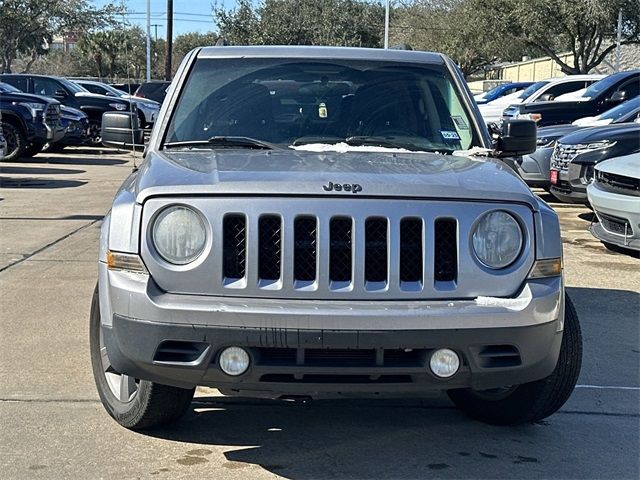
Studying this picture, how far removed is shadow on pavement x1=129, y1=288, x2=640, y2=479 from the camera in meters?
4.19

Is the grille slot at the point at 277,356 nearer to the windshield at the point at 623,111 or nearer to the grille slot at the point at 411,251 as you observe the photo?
the grille slot at the point at 411,251

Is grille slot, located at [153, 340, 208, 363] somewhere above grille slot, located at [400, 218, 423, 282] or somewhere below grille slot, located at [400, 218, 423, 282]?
below

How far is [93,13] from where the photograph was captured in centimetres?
4612

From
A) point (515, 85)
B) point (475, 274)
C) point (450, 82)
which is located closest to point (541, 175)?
point (450, 82)

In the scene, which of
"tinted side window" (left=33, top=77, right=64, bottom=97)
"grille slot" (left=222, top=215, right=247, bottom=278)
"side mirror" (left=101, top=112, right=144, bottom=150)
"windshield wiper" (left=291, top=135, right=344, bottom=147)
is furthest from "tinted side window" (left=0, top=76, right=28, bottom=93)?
"grille slot" (left=222, top=215, right=247, bottom=278)

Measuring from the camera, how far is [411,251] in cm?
376

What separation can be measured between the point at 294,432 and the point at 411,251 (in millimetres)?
1309

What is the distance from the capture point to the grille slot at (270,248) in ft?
12.1

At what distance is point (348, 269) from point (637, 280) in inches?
207

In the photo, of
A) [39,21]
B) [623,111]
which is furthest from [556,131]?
[39,21]

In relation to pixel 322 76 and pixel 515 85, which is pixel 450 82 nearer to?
pixel 322 76

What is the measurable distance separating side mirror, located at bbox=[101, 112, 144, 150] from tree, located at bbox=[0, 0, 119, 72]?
123 feet

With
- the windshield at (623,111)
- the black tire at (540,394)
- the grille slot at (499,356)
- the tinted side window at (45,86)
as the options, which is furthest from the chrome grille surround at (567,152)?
the tinted side window at (45,86)

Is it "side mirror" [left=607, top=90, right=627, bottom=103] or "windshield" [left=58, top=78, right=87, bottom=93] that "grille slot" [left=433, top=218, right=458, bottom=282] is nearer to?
"side mirror" [left=607, top=90, right=627, bottom=103]
